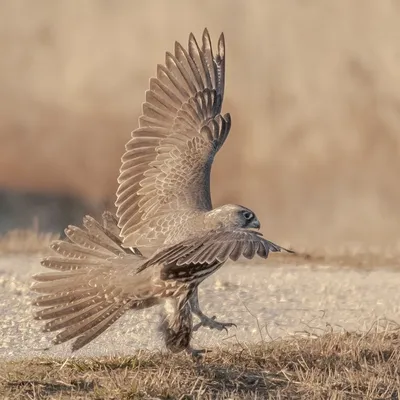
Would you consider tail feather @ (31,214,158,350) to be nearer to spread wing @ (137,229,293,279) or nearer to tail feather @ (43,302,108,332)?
tail feather @ (43,302,108,332)

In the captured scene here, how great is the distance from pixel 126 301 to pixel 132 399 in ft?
3.33

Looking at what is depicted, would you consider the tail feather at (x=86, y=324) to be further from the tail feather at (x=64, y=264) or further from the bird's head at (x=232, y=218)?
the bird's head at (x=232, y=218)

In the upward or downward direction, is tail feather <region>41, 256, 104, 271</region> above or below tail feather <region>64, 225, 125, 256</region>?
below

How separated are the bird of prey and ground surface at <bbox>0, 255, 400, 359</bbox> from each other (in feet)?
2.45

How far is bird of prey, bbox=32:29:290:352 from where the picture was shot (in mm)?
7551

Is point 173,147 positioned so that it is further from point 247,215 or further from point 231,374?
point 231,374

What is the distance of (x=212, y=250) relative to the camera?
22.9 feet

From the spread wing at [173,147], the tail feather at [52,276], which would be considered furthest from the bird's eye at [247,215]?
the tail feather at [52,276]

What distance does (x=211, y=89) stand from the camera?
8.98 metres

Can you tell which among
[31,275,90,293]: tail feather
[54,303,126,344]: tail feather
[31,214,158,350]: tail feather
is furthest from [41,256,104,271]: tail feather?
[54,303,126,344]: tail feather

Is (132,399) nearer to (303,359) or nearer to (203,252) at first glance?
(203,252)

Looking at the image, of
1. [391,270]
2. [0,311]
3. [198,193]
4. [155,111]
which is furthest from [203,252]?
[391,270]

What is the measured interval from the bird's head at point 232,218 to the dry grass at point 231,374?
814 mm

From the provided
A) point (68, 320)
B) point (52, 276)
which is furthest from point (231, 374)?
point (52, 276)
